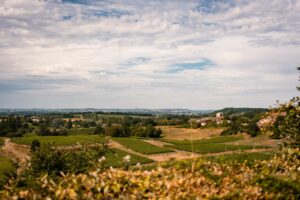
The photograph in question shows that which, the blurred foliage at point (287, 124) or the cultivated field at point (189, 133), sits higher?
the blurred foliage at point (287, 124)

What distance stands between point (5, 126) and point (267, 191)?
511 ft

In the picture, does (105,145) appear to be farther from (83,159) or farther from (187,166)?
(187,166)

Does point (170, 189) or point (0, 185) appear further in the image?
point (0, 185)

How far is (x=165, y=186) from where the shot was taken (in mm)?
5273

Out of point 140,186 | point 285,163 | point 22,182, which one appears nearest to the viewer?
point 140,186

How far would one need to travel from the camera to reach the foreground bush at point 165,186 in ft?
16.5

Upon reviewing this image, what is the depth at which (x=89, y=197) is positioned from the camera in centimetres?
489

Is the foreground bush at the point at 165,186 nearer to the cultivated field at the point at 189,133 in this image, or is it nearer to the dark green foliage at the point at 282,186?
the dark green foliage at the point at 282,186

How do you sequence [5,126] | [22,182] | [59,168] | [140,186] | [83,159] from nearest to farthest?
[140,186]
[22,182]
[83,159]
[59,168]
[5,126]

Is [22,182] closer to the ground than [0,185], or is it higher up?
higher up

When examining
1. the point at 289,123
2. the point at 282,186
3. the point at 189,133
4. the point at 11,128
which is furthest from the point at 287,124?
the point at 11,128

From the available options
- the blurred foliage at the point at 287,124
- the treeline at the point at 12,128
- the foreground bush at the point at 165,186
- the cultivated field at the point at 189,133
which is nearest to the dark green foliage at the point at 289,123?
the blurred foliage at the point at 287,124

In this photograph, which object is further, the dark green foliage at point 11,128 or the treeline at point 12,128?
the treeline at point 12,128

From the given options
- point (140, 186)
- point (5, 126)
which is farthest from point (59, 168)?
point (5, 126)
